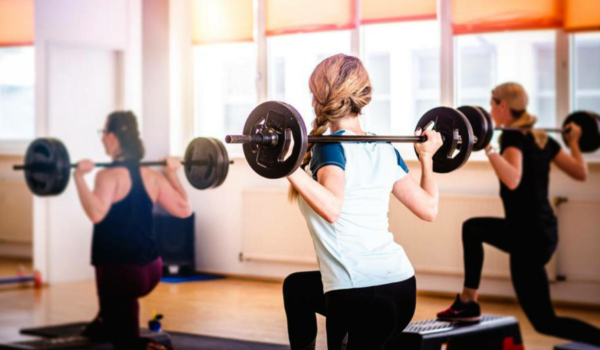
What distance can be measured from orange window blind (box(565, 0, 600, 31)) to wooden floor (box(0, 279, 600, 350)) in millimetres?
1803

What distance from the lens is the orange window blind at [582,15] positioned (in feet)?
15.1

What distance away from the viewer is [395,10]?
410 centimetres

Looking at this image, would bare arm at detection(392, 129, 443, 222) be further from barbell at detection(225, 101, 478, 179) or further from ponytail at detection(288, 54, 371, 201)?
ponytail at detection(288, 54, 371, 201)

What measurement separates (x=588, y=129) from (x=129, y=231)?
2.64 metres

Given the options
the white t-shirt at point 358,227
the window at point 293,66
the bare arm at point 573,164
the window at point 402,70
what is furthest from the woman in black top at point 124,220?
the bare arm at point 573,164

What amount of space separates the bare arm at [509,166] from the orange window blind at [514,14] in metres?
0.80

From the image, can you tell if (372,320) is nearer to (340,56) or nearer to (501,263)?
(340,56)

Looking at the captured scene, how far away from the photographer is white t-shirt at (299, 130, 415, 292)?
2248 mm

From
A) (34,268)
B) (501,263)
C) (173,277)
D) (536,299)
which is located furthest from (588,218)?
(34,268)

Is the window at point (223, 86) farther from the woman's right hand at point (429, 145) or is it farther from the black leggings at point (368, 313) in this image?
the black leggings at point (368, 313)

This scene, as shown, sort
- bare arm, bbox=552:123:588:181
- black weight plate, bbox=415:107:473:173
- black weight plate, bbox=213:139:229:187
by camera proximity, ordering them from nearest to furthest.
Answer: black weight plate, bbox=415:107:473:173, black weight plate, bbox=213:139:229:187, bare arm, bbox=552:123:588:181

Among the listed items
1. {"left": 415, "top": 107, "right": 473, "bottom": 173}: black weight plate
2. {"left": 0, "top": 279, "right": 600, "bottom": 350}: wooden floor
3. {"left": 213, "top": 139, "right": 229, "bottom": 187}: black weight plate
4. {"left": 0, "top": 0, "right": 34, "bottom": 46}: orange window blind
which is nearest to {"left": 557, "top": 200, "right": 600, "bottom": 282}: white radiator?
{"left": 0, "top": 279, "right": 600, "bottom": 350}: wooden floor

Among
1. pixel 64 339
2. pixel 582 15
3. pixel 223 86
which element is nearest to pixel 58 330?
pixel 64 339

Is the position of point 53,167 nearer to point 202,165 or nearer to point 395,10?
point 202,165
